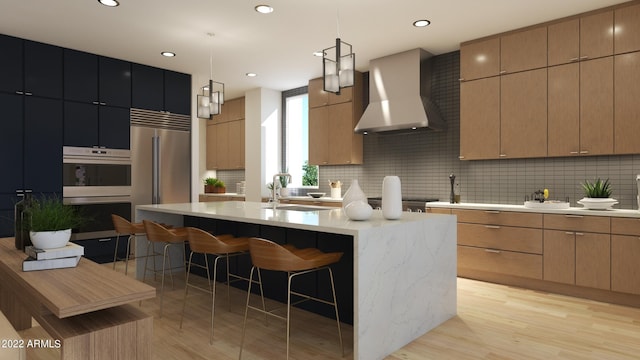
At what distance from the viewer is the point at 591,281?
11.7 ft

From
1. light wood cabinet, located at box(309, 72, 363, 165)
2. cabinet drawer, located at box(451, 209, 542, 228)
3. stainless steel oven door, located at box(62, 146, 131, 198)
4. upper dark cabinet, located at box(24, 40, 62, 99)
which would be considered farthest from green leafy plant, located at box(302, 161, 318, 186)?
upper dark cabinet, located at box(24, 40, 62, 99)

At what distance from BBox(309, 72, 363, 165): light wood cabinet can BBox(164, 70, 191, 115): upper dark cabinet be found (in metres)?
1.89

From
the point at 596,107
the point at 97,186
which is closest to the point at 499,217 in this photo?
the point at 596,107

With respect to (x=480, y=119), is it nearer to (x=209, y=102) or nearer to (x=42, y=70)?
(x=209, y=102)

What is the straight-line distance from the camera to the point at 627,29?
3.61 meters

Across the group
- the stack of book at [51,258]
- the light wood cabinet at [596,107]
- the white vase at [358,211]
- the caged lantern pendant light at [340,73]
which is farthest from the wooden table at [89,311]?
the light wood cabinet at [596,107]

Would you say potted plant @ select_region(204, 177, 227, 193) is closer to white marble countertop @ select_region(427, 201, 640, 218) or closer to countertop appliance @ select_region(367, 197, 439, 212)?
countertop appliance @ select_region(367, 197, 439, 212)

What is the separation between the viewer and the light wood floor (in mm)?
2496

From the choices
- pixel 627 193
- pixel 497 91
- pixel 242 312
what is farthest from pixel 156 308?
pixel 627 193

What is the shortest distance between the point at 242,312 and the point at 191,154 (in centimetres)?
350

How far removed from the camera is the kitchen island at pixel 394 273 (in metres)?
2.25

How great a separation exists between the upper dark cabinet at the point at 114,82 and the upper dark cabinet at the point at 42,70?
48cm

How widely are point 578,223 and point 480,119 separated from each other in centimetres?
150

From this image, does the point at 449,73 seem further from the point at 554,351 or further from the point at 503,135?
the point at 554,351
